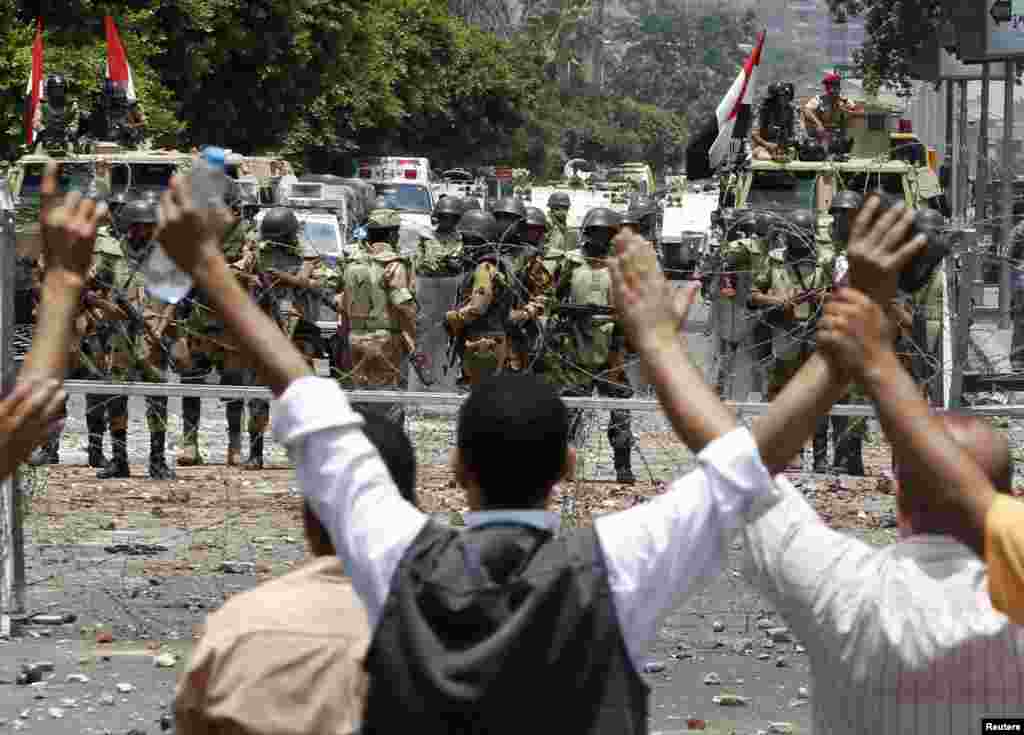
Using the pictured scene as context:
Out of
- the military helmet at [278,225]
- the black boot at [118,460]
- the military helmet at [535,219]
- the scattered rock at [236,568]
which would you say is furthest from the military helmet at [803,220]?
the scattered rock at [236,568]

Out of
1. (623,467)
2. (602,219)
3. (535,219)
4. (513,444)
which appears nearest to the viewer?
(513,444)

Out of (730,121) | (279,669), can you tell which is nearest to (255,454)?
(730,121)

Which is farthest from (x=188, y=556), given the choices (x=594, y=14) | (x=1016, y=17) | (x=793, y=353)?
(x=594, y=14)

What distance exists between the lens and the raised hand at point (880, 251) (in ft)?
9.78

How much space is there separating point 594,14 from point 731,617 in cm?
11232

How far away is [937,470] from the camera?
2.84m

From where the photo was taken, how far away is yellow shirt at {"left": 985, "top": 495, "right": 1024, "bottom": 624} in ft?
9.19

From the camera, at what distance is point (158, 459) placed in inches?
468

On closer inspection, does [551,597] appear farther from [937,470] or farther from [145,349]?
[145,349]

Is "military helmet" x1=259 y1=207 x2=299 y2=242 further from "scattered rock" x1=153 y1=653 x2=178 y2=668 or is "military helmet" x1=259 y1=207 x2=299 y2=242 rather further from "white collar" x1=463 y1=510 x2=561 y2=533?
"white collar" x1=463 y1=510 x2=561 y2=533

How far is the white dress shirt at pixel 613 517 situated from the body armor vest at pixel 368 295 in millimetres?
9249

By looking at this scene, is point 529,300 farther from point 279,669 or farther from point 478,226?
point 279,669

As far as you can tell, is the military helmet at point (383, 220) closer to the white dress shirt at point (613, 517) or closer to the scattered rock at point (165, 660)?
the scattered rock at point (165, 660)

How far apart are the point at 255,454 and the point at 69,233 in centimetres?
936
